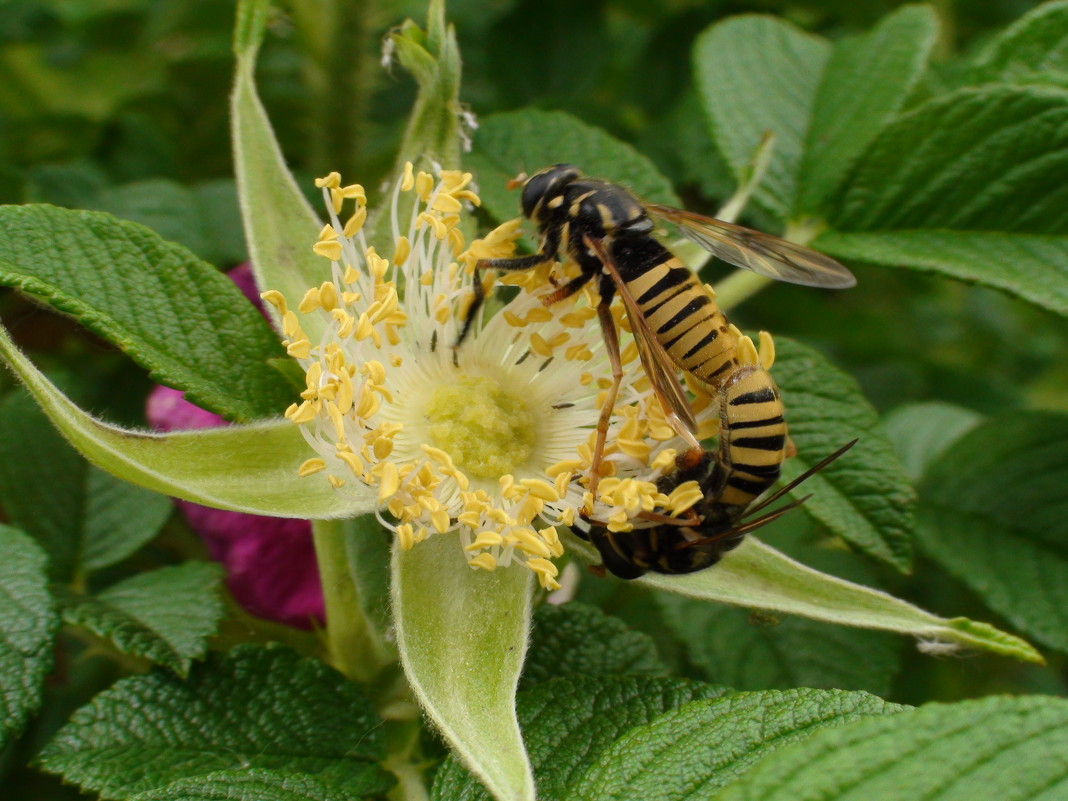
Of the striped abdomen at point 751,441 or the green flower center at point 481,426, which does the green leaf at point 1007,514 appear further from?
the green flower center at point 481,426

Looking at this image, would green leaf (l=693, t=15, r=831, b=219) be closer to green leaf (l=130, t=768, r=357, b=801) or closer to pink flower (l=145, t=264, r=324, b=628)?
pink flower (l=145, t=264, r=324, b=628)

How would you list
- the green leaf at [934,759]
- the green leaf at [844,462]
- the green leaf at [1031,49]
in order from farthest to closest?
the green leaf at [1031,49], the green leaf at [844,462], the green leaf at [934,759]

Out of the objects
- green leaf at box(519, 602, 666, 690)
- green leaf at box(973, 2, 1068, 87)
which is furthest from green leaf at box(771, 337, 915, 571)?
green leaf at box(973, 2, 1068, 87)

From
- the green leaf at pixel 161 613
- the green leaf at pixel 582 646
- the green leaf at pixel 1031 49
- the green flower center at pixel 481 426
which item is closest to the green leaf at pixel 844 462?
the green leaf at pixel 582 646

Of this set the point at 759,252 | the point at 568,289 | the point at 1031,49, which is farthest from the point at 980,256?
the point at 568,289

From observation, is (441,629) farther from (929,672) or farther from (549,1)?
(549,1)

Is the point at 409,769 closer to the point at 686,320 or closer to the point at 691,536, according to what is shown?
the point at 691,536
